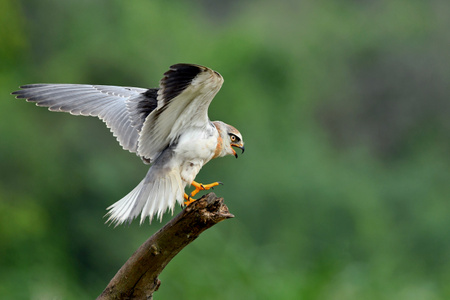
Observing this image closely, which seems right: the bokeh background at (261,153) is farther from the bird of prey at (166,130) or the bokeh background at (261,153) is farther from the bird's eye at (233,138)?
the bird of prey at (166,130)

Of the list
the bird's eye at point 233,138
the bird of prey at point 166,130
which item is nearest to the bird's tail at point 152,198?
the bird of prey at point 166,130

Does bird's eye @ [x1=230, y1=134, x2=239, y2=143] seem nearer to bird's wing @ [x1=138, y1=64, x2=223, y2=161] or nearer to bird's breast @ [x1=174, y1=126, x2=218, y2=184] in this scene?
bird's breast @ [x1=174, y1=126, x2=218, y2=184]

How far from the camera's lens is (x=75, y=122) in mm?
20641

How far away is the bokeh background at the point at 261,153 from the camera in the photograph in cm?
1743

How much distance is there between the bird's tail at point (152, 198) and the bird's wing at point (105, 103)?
2.42ft

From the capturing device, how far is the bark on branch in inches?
210

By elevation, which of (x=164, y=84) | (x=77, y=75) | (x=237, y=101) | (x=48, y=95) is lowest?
(x=164, y=84)

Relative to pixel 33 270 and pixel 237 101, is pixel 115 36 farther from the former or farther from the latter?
pixel 33 270

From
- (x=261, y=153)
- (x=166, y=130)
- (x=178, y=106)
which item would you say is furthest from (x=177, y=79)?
(x=261, y=153)

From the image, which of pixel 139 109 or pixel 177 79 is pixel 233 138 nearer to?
pixel 139 109

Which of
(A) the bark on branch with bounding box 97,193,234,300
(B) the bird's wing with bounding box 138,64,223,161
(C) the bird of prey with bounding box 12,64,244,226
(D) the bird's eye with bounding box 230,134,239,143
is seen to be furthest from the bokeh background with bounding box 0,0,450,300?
(A) the bark on branch with bounding box 97,193,234,300

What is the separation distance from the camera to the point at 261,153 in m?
25.7

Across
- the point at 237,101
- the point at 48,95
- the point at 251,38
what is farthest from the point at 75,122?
the point at 48,95

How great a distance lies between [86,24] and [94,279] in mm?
9855
